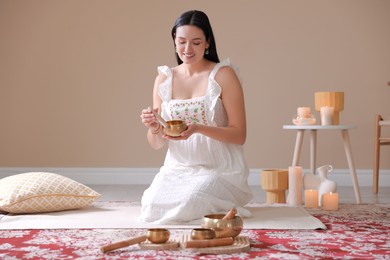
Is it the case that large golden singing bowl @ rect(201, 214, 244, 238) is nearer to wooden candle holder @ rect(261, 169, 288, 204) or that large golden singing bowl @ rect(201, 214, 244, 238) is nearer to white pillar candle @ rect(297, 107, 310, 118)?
wooden candle holder @ rect(261, 169, 288, 204)

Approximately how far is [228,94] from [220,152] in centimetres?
26

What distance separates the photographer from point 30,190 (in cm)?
312

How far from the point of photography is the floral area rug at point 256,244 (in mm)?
2225

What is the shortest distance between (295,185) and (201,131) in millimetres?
926

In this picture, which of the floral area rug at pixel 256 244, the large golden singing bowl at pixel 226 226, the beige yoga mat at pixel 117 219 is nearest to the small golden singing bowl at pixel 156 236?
the floral area rug at pixel 256 244

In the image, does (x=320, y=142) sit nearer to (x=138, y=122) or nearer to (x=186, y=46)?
(x=138, y=122)

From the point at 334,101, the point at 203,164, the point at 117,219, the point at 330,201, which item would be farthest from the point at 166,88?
the point at 334,101

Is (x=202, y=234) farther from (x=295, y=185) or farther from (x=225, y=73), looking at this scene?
(x=295, y=185)

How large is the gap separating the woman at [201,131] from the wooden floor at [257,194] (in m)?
1.16

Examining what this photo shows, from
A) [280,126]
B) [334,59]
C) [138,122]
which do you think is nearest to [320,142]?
[280,126]

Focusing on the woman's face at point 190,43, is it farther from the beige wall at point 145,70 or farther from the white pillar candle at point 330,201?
the beige wall at point 145,70

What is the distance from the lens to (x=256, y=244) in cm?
240

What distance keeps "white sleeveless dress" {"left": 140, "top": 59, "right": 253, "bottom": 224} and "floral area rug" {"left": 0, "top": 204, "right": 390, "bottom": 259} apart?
28 cm

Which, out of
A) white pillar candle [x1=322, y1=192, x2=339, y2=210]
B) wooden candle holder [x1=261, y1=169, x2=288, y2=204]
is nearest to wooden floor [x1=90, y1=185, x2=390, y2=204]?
wooden candle holder [x1=261, y1=169, x2=288, y2=204]
